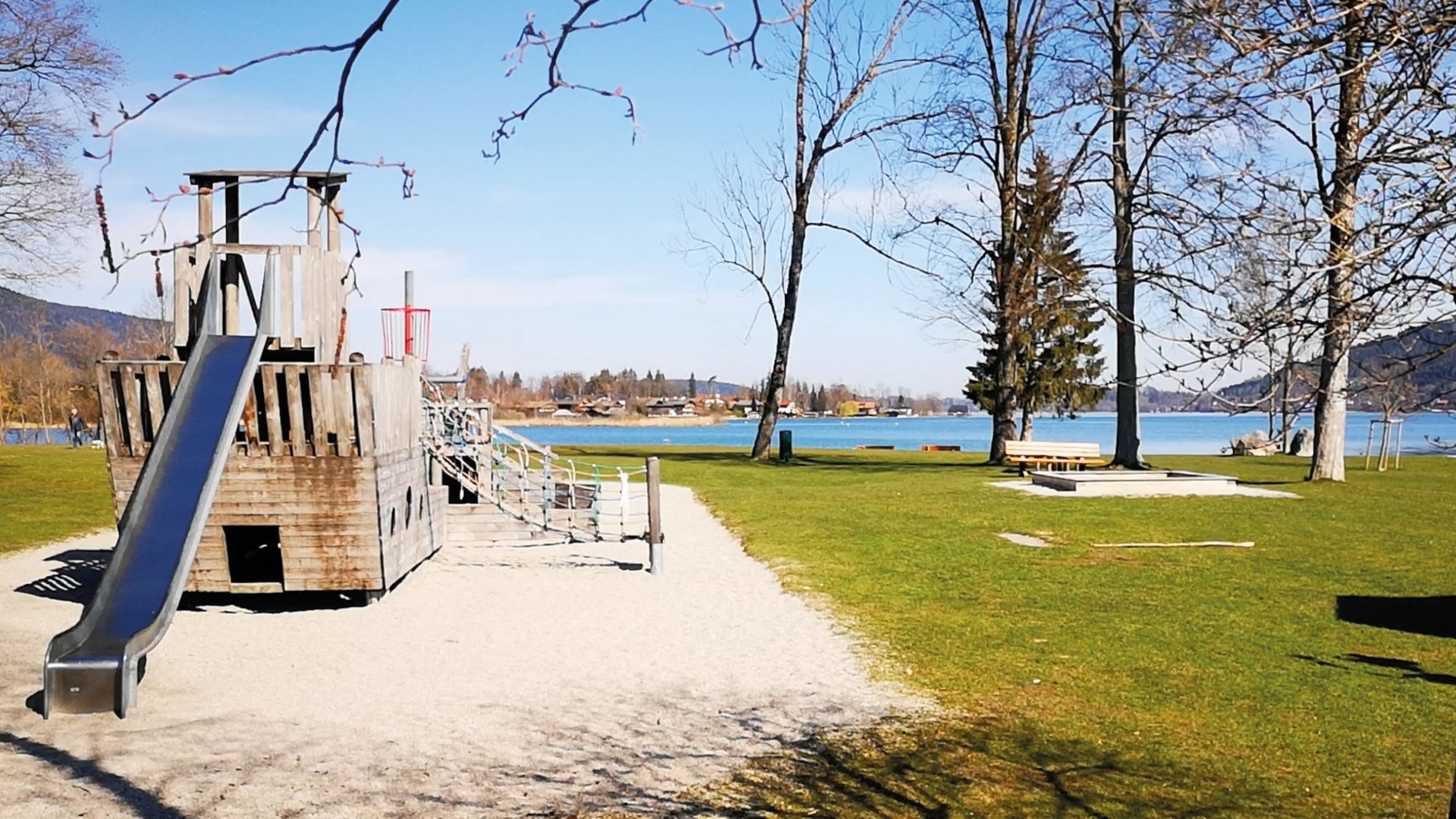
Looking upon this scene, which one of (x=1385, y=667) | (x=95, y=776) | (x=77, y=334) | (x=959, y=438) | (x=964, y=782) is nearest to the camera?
(x=964, y=782)

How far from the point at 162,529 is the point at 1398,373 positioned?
8.44 meters

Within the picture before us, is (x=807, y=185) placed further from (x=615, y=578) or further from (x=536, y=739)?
(x=536, y=739)

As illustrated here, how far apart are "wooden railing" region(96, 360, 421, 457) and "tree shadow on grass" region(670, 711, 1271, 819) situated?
638 centimetres

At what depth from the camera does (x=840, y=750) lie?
22.5ft

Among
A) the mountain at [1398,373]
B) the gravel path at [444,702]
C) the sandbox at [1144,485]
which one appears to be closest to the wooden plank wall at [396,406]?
the gravel path at [444,702]

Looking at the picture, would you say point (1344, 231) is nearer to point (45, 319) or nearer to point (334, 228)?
point (334, 228)

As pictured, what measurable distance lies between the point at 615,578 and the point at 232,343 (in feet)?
16.0

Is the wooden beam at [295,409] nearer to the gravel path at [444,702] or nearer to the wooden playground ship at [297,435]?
the wooden playground ship at [297,435]

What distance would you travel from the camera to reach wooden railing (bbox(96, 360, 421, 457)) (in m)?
11.5

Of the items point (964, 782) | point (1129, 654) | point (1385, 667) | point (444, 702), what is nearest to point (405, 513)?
point (444, 702)

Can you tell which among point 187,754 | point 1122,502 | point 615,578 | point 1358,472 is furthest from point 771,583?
point 1358,472

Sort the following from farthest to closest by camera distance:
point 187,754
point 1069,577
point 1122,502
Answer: point 1122,502 → point 1069,577 → point 187,754

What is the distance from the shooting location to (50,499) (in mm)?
23031

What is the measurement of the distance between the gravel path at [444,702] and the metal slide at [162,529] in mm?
264
